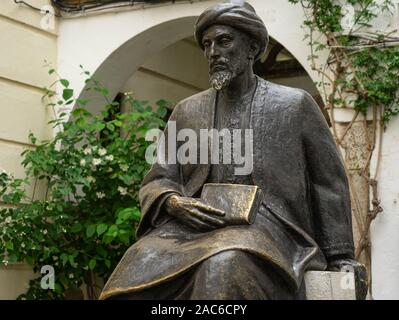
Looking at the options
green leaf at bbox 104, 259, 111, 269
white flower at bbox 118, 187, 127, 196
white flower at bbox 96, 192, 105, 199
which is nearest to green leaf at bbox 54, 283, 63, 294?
green leaf at bbox 104, 259, 111, 269

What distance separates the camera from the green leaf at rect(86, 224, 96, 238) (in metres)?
6.61

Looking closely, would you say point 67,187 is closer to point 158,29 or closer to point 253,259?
point 158,29

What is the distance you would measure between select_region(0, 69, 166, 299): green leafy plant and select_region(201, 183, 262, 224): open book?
305 centimetres

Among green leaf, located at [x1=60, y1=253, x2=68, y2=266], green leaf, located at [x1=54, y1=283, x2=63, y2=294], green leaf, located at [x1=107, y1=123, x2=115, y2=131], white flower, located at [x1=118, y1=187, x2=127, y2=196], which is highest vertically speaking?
green leaf, located at [x1=107, y1=123, x2=115, y2=131]

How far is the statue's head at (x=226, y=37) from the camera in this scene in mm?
3627

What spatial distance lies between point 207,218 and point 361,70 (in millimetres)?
3188

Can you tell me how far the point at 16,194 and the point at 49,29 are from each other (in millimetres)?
1534

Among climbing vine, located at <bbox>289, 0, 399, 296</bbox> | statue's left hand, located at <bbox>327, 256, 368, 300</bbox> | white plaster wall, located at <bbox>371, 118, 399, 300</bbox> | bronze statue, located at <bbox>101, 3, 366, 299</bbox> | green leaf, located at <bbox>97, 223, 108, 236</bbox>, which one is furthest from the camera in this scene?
green leaf, located at <bbox>97, 223, 108, 236</bbox>

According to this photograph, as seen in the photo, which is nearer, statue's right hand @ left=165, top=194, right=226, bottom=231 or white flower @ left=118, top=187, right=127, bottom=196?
statue's right hand @ left=165, top=194, right=226, bottom=231

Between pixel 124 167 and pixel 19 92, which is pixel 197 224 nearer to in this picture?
pixel 124 167

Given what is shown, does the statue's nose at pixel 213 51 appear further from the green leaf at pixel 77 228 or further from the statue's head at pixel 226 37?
the green leaf at pixel 77 228

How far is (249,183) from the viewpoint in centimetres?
364

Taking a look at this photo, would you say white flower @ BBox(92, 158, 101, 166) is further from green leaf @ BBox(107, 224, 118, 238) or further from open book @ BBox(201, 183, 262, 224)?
open book @ BBox(201, 183, 262, 224)
